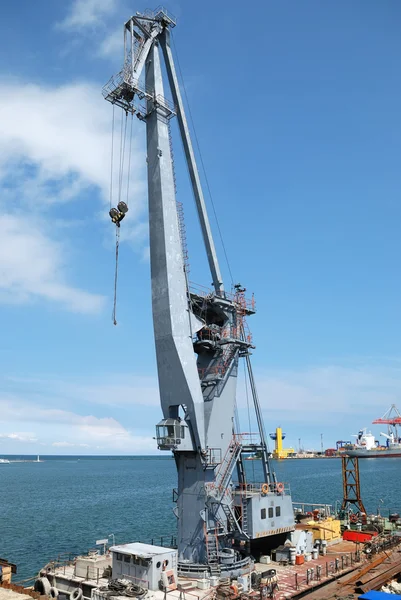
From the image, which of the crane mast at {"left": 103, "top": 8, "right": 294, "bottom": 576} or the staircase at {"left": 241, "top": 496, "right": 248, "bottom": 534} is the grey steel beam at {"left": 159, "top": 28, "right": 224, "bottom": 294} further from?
the staircase at {"left": 241, "top": 496, "right": 248, "bottom": 534}

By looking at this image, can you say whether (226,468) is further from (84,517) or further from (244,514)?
(84,517)

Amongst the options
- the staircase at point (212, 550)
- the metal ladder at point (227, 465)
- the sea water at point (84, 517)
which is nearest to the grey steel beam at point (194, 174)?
the metal ladder at point (227, 465)

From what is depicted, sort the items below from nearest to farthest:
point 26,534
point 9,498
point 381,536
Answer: point 381,536 < point 26,534 < point 9,498

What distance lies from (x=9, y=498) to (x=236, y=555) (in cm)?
7937

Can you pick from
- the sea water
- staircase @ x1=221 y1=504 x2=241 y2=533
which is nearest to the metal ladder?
staircase @ x1=221 y1=504 x2=241 y2=533

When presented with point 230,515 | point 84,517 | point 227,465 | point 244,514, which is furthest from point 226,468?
point 84,517

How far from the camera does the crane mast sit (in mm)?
25750

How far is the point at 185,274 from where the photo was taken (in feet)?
92.5

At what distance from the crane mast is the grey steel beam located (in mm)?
61

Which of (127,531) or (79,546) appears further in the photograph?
(127,531)

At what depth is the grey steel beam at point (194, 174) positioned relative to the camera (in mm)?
30688

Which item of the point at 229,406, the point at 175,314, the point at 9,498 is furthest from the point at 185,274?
the point at 9,498

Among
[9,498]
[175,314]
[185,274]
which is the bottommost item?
[9,498]

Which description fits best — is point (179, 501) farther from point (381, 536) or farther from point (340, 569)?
point (381, 536)
